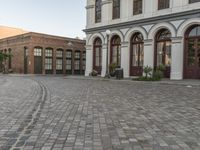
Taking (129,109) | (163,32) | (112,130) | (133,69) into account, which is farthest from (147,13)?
(112,130)

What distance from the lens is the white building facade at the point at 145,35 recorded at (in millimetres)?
22422

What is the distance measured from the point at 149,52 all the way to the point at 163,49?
1246 mm

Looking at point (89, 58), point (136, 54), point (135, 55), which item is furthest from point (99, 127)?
point (89, 58)

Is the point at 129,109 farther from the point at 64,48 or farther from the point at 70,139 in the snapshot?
the point at 64,48

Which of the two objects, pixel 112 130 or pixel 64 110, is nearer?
pixel 112 130

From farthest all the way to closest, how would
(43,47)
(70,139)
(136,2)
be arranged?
(43,47) < (136,2) < (70,139)

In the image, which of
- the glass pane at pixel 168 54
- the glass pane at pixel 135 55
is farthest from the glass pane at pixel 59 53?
the glass pane at pixel 168 54

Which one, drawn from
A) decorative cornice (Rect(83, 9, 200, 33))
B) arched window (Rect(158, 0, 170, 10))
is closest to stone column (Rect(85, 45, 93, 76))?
decorative cornice (Rect(83, 9, 200, 33))

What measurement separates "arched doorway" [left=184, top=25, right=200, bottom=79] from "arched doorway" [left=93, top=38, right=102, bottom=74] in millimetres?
10817

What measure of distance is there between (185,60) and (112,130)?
18.9 m

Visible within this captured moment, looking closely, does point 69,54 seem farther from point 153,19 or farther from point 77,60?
point 153,19

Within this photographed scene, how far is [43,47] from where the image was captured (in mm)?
40812

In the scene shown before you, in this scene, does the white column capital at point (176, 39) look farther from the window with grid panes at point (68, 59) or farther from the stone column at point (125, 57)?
the window with grid panes at point (68, 59)

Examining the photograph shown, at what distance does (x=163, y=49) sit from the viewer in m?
24.7
